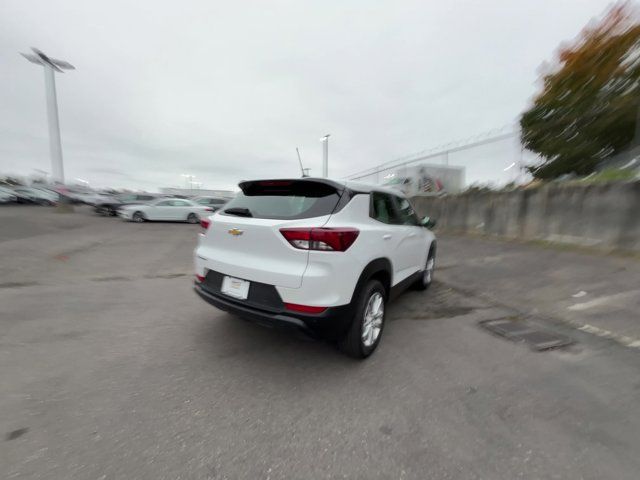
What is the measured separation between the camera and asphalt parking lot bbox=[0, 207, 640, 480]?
1.77 m

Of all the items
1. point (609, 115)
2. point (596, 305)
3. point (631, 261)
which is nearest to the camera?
point (596, 305)

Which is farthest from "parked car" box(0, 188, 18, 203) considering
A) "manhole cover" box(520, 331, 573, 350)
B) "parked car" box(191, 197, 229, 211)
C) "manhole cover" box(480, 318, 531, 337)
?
"manhole cover" box(520, 331, 573, 350)

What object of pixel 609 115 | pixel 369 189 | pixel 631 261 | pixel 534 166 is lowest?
pixel 631 261

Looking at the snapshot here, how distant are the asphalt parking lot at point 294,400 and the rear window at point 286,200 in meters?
1.33

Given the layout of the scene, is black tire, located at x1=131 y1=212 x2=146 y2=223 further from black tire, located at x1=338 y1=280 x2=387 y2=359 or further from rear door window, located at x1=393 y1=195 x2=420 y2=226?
black tire, located at x1=338 y1=280 x2=387 y2=359

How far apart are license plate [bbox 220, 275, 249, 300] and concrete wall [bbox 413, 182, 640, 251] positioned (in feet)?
27.0

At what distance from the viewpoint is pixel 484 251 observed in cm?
800

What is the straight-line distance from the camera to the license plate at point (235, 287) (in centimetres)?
268

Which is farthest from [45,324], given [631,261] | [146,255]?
[631,261]

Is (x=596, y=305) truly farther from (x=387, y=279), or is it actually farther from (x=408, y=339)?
(x=387, y=279)

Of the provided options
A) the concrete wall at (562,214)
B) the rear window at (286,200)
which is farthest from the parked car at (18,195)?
the concrete wall at (562,214)

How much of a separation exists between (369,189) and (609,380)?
2.64 metres

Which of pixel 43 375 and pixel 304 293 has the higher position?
pixel 304 293

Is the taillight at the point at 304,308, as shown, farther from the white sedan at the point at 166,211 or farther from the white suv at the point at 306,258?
the white sedan at the point at 166,211
